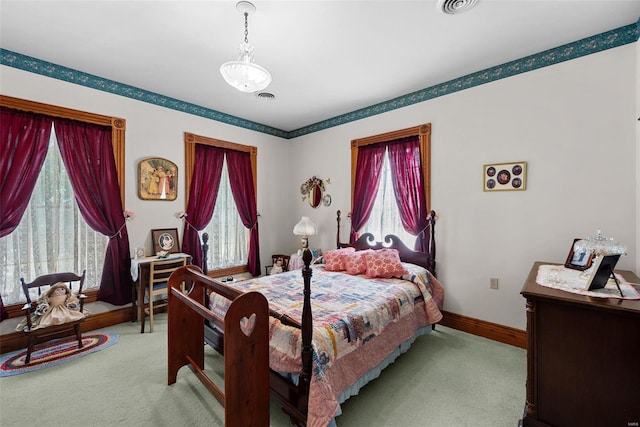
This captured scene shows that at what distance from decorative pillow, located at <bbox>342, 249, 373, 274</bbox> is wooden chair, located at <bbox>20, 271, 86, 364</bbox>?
2.89 metres

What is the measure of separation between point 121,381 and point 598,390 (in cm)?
331

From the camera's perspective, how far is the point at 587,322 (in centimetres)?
148

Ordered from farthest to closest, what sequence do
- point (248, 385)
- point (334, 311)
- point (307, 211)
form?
point (307, 211) < point (334, 311) < point (248, 385)

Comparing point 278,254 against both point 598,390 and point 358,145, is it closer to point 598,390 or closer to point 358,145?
point 358,145

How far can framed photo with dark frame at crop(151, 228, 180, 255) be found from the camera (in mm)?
3719

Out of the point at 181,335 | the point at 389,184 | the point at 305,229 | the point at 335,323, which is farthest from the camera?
the point at 305,229

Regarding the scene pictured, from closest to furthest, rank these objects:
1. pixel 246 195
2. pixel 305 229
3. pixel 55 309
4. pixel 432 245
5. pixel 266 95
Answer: pixel 55 309 → pixel 432 245 → pixel 266 95 → pixel 305 229 → pixel 246 195

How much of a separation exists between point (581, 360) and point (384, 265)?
6.11 ft

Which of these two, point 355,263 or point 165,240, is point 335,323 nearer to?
point 355,263

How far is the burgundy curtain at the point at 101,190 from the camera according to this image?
3125 millimetres

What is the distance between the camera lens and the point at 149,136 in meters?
3.71

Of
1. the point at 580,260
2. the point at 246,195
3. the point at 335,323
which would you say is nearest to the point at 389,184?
the point at 580,260

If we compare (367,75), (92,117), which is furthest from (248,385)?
(92,117)

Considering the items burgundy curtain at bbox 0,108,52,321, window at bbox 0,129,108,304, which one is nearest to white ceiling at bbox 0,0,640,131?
burgundy curtain at bbox 0,108,52,321
